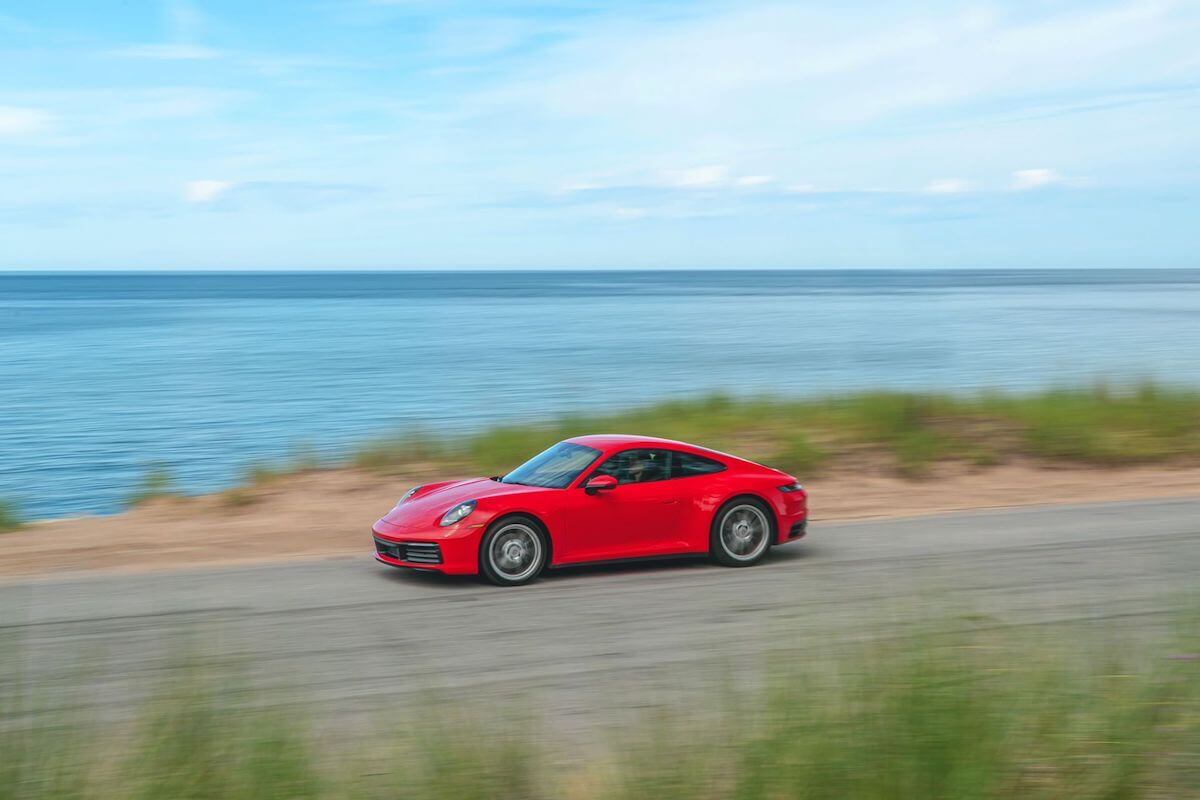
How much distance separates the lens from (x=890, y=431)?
19.8m

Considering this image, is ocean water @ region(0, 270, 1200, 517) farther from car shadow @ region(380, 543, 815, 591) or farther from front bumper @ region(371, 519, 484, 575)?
front bumper @ region(371, 519, 484, 575)

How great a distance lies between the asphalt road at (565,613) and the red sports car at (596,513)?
27 centimetres

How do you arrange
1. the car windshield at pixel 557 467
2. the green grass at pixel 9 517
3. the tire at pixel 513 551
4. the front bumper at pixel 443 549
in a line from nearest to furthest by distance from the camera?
the front bumper at pixel 443 549, the tire at pixel 513 551, the car windshield at pixel 557 467, the green grass at pixel 9 517

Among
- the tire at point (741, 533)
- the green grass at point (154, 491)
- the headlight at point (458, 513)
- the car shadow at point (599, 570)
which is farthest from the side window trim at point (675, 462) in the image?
the green grass at point (154, 491)

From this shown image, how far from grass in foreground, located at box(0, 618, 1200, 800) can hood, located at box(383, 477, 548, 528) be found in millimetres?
5678

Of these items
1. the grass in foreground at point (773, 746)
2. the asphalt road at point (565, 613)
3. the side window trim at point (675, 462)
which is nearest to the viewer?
the grass in foreground at point (773, 746)

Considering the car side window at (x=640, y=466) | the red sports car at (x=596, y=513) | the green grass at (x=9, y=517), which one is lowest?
the green grass at (x=9, y=517)

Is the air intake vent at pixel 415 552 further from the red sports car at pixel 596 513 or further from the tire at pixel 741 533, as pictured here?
the tire at pixel 741 533

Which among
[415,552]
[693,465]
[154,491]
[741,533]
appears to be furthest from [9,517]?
[741,533]

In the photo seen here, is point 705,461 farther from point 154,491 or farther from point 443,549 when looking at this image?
point 154,491

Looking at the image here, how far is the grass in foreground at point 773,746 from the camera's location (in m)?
4.76

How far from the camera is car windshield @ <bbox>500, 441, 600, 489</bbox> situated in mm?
11609

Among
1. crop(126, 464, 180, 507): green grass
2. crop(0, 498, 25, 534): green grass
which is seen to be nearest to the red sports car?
crop(0, 498, 25, 534): green grass

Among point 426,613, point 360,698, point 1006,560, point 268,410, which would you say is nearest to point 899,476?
point 1006,560
